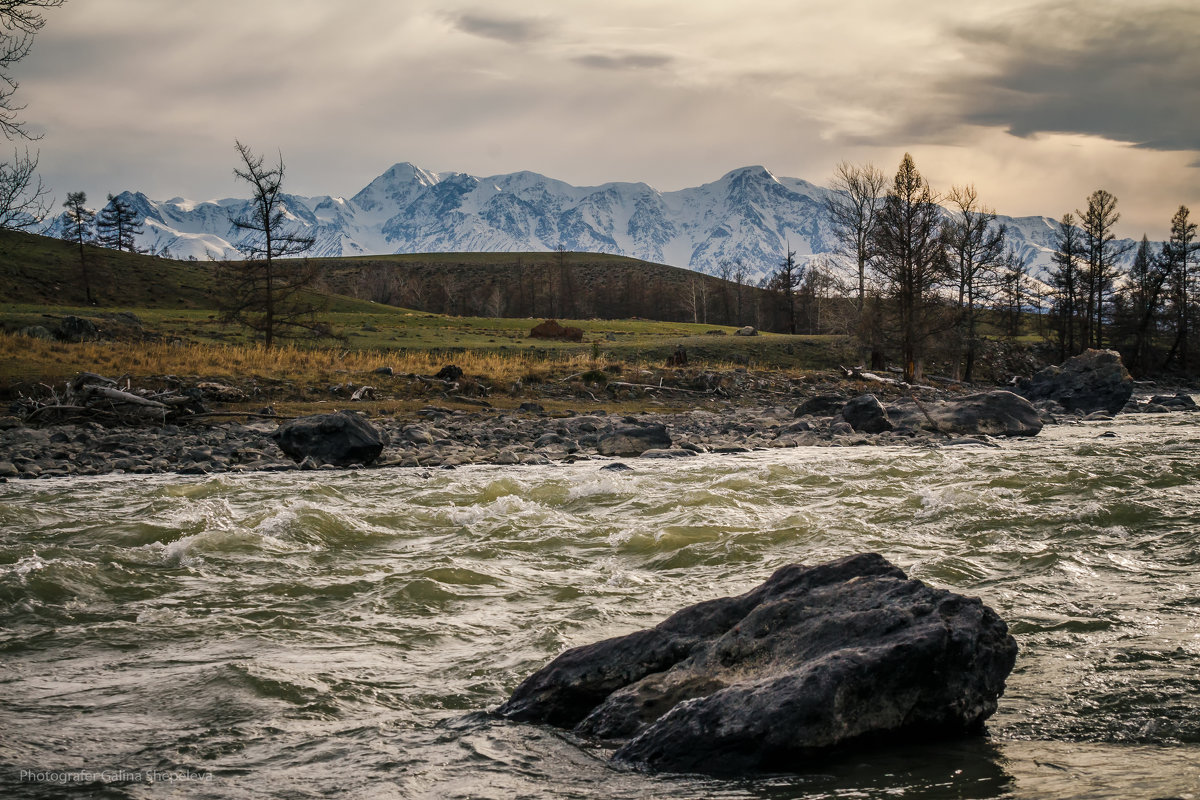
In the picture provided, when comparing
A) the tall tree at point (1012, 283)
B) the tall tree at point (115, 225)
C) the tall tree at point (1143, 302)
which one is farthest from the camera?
the tall tree at point (115, 225)

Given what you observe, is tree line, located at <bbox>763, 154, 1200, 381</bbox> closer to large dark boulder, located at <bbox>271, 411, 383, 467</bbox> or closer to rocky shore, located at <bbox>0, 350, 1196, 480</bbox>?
rocky shore, located at <bbox>0, 350, 1196, 480</bbox>

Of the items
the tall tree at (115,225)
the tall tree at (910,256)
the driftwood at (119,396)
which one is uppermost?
the tall tree at (115,225)

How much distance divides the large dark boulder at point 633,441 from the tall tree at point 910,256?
753 inches

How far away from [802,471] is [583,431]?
657cm

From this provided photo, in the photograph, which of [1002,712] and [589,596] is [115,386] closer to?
[589,596]

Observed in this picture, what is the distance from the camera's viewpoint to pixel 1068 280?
54.9m

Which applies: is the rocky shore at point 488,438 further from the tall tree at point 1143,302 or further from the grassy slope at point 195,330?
the tall tree at point 1143,302

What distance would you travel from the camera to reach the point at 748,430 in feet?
67.9

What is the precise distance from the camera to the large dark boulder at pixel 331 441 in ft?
49.3

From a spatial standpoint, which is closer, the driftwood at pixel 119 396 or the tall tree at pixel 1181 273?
the driftwood at pixel 119 396

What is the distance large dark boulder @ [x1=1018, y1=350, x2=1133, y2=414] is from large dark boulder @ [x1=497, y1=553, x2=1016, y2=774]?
88.3 ft

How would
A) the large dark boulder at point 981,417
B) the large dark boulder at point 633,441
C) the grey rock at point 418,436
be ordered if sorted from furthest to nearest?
1. the large dark boulder at point 981,417
2. the grey rock at point 418,436
3. the large dark boulder at point 633,441

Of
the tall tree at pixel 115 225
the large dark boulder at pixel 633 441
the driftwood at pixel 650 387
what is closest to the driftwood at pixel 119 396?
the large dark boulder at pixel 633 441

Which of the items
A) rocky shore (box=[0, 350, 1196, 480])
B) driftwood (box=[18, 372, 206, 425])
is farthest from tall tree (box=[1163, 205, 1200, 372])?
driftwood (box=[18, 372, 206, 425])
